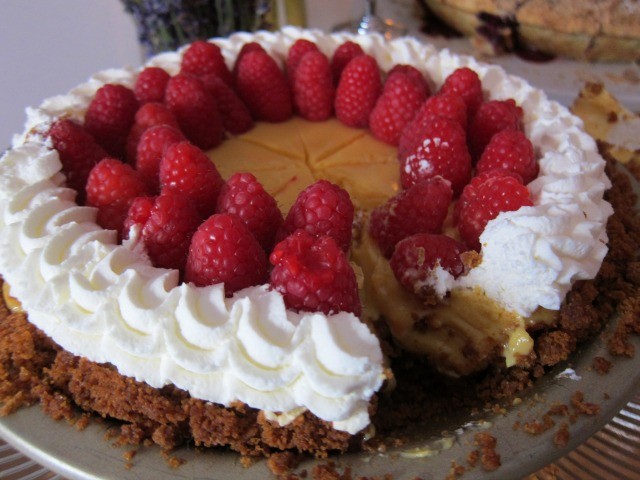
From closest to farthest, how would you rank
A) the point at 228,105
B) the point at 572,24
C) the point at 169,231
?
the point at 169,231, the point at 228,105, the point at 572,24

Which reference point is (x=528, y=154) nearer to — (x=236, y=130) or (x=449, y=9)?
(x=236, y=130)

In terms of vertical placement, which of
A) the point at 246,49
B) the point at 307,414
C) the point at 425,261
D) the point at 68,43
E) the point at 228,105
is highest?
the point at 246,49

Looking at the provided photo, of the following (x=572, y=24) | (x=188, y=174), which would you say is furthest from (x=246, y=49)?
(x=572, y=24)

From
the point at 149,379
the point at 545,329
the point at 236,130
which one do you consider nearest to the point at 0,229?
the point at 149,379

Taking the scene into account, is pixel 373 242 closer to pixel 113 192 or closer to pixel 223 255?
pixel 223 255

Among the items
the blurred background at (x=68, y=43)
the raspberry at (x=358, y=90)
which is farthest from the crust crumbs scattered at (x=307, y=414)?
the blurred background at (x=68, y=43)

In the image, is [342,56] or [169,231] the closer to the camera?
[169,231]

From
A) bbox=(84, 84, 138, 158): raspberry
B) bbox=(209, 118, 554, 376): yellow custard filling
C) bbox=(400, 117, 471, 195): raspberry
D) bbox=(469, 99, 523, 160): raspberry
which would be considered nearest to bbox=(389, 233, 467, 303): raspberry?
bbox=(209, 118, 554, 376): yellow custard filling
